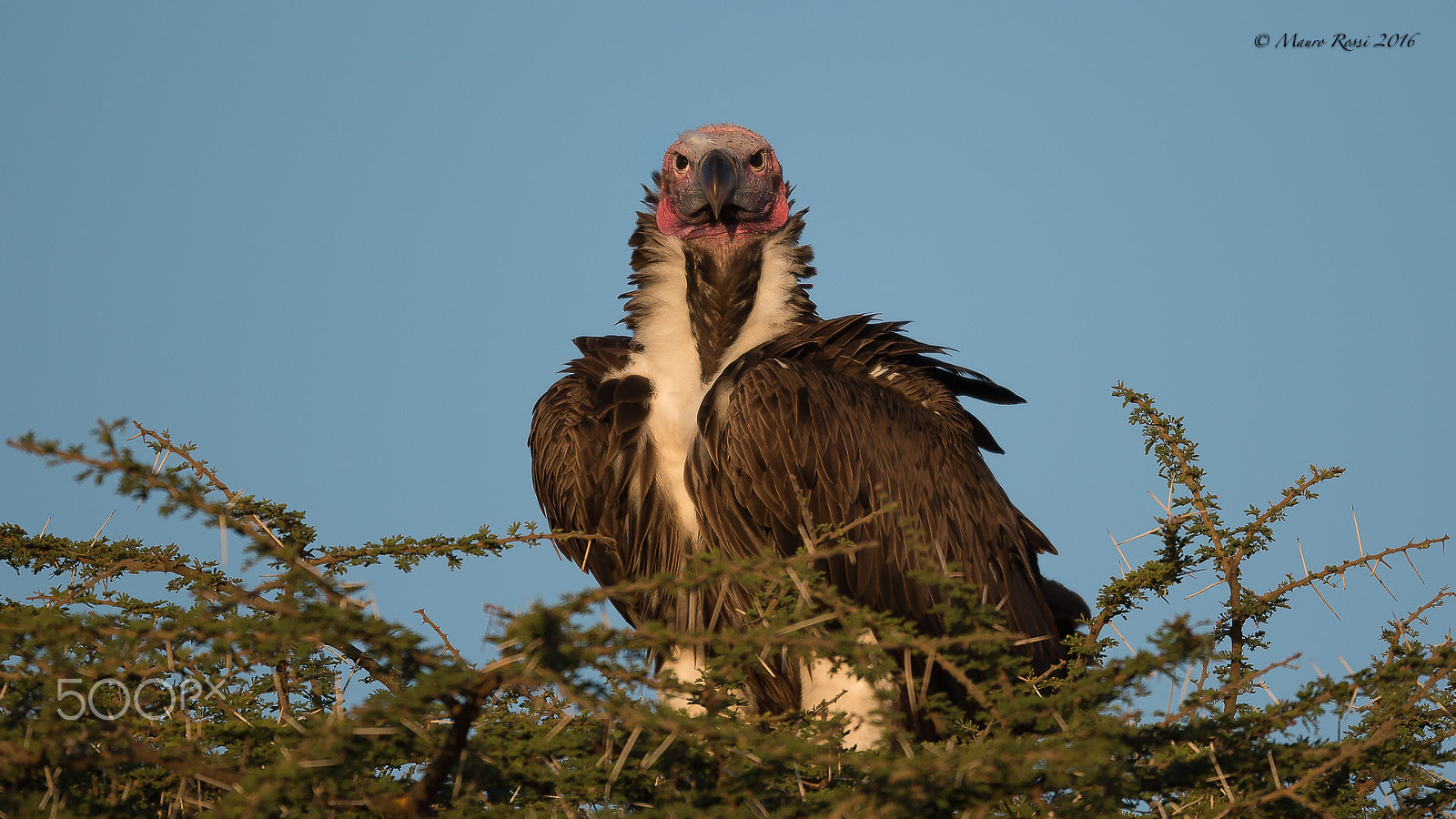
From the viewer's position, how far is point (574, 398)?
5359 mm

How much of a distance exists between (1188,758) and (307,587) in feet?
6.00

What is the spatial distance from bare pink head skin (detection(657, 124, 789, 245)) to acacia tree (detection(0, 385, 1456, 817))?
263 cm

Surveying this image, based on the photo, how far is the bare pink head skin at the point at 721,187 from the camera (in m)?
5.80

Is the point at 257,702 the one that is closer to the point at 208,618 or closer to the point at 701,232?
the point at 208,618

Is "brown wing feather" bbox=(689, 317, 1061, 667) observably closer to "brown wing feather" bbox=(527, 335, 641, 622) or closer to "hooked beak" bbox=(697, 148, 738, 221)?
"brown wing feather" bbox=(527, 335, 641, 622)

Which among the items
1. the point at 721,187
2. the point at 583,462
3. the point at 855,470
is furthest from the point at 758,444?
the point at 721,187

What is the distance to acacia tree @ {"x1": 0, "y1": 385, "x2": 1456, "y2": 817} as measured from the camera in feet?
7.22

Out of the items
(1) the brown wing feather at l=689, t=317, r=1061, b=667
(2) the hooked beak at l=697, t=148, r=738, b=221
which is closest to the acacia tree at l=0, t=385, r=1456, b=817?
(1) the brown wing feather at l=689, t=317, r=1061, b=667

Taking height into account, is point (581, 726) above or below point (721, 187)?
below

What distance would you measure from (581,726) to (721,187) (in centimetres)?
321

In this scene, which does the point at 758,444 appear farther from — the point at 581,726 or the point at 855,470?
the point at 581,726

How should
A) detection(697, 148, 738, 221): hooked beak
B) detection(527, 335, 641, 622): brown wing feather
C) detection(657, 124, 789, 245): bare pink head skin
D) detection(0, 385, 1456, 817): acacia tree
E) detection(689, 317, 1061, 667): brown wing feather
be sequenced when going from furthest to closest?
detection(657, 124, 789, 245): bare pink head skin → detection(697, 148, 738, 221): hooked beak → detection(527, 335, 641, 622): brown wing feather → detection(689, 317, 1061, 667): brown wing feather → detection(0, 385, 1456, 817): acacia tree

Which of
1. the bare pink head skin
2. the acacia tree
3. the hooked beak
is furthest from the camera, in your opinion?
the bare pink head skin

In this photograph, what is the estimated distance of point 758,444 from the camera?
15.6ft
